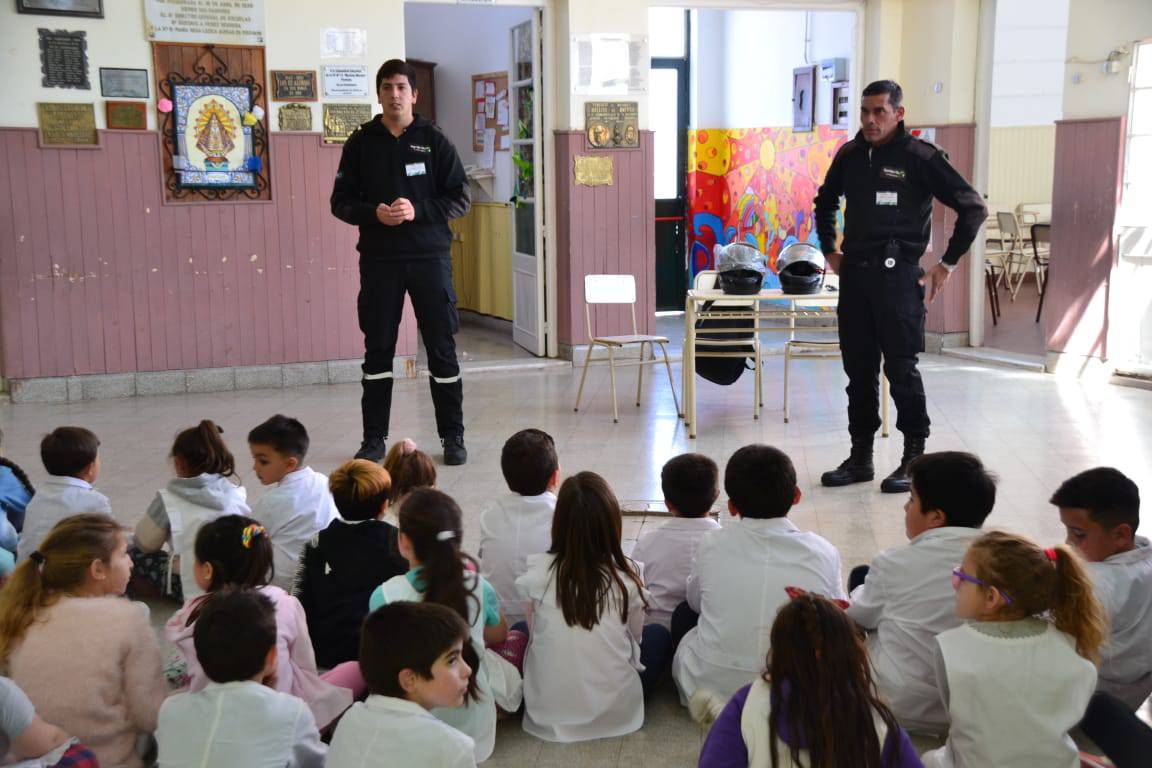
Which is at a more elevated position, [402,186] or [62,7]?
[62,7]

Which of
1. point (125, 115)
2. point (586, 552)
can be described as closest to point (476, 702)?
point (586, 552)

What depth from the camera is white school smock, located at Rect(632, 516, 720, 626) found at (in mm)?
3332

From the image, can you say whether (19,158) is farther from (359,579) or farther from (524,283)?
(359,579)

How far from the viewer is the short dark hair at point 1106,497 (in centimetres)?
288

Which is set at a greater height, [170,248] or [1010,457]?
[170,248]

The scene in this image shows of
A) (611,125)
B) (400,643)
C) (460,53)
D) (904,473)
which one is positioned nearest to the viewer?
(400,643)

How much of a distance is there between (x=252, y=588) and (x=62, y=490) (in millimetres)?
1149

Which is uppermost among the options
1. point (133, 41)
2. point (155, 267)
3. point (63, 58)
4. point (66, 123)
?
point (133, 41)

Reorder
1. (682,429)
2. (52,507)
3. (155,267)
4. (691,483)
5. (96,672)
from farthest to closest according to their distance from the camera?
1. (155,267)
2. (682,429)
3. (52,507)
4. (691,483)
5. (96,672)

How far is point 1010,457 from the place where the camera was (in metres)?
5.73

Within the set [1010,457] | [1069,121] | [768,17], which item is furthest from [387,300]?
[768,17]

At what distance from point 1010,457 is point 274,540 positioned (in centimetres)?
361

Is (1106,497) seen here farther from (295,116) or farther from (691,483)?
(295,116)

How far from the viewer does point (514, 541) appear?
130 inches
